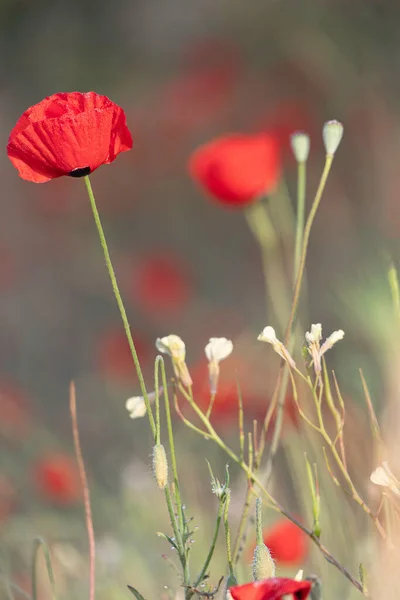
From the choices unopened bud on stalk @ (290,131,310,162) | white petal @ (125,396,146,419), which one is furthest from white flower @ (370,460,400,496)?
unopened bud on stalk @ (290,131,310,162)

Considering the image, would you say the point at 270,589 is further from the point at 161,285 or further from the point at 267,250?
the point at 161,285

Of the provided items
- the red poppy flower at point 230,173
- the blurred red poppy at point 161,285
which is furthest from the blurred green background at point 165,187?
the red poppy flower at point 230,173

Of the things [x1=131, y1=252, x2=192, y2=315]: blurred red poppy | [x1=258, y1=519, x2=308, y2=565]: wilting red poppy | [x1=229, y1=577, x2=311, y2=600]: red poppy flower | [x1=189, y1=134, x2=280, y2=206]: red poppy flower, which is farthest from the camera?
[x1=131, y1=252, x2=192, y2=315]: blurred red poppy

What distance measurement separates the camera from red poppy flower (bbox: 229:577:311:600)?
316 millimetres

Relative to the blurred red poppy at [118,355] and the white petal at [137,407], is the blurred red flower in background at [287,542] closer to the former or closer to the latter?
the white petal at [137,407]

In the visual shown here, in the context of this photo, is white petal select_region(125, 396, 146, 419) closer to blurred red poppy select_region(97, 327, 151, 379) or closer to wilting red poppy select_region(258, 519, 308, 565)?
wilting red poppy select_region(258, 519, 308, 565)

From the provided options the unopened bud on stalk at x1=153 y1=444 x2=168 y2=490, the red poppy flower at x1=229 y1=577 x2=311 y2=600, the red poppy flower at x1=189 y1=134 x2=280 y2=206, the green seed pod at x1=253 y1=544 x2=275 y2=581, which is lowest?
the green seed pod at x1=253 y1=544 x2=275 y2=581

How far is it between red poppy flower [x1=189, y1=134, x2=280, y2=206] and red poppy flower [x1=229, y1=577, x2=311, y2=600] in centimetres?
53

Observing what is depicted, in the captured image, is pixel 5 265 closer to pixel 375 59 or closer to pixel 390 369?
pixel 375 59

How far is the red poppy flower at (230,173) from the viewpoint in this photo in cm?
82

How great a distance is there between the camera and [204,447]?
1.30 m

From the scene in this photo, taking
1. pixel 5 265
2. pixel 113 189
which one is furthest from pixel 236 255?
pixel 5 265

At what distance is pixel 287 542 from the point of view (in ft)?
2.28

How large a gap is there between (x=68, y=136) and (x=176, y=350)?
105mm
